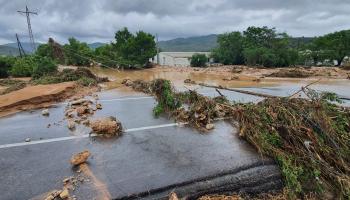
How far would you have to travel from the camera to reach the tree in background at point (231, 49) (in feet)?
121

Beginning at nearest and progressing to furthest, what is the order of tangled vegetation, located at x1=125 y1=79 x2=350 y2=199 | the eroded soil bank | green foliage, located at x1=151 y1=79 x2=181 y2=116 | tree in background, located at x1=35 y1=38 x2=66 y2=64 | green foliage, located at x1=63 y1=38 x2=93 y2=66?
1. tangled vegetation, located at x1=125 y1=79 x2=350 y2=199
2. green foliage, located at x1=151 y1=79 x2=181 y2=116
3. the eroded soil bank
4. tree in background, located at x1=35 y1=38 x2=66 y2=64
5. green foliage, located at x1=63 y1=38 x2=93 y2=66

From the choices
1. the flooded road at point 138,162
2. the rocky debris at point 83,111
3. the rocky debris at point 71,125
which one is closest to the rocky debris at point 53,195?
the flooded road at point 138,162

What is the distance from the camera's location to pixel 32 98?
8.66m

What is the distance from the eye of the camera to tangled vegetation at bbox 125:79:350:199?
155 inches

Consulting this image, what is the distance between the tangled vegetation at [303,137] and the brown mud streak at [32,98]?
16.0 feet

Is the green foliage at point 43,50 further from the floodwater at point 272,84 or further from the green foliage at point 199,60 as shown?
the green foliage at point 199,60

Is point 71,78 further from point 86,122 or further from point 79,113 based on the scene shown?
point 86,122

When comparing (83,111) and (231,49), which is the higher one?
(231,49)

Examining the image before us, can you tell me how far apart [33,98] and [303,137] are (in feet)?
24.0

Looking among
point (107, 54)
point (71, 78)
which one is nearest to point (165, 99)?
point (71, 78)

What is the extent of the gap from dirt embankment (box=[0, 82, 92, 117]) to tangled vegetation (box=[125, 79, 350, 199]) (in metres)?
4.88

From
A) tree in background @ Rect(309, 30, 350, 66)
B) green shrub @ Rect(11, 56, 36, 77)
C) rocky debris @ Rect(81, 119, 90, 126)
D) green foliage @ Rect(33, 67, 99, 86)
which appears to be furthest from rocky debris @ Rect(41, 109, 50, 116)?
tree in background @ Rect(309, 30, 350, 66)

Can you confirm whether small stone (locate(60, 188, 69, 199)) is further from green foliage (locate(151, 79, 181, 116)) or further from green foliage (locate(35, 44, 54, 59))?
green foliage (locate(35, 44, 54, 59))

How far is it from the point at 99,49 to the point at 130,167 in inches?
1489
